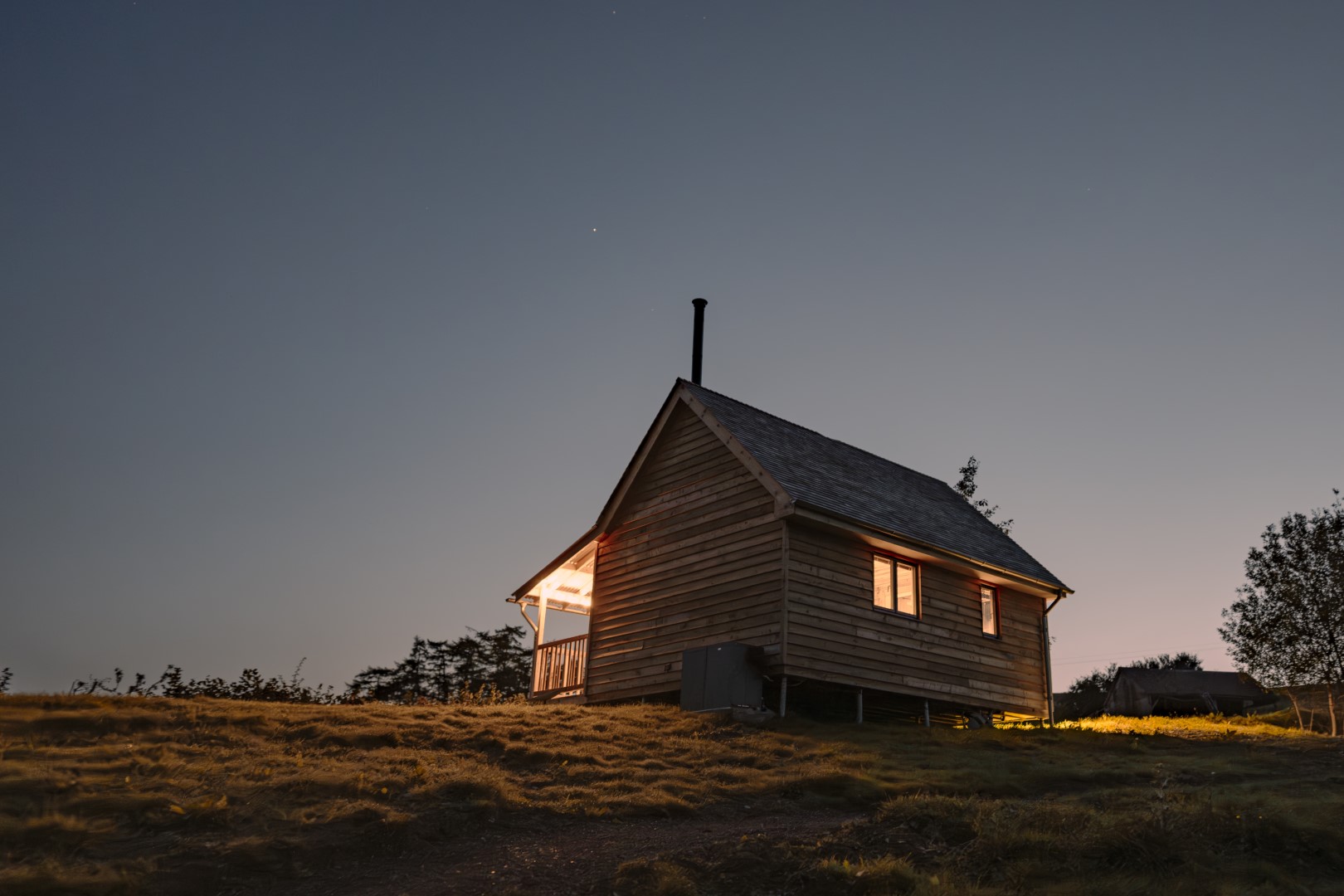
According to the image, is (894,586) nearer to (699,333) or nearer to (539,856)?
(699,333)

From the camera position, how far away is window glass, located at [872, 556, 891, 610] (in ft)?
77.5

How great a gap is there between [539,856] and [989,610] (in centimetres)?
1887

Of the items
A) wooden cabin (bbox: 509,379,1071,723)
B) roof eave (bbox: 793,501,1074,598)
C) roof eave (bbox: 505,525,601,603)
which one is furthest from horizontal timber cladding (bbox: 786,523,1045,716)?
roof eave (bbox: 505,525,601,603)

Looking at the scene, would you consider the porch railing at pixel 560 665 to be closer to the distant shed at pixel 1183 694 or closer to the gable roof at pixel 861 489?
the gable roof at pixel 861 489

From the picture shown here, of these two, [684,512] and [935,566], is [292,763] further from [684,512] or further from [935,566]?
[935,566]

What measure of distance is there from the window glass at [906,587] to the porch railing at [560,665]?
812 cm

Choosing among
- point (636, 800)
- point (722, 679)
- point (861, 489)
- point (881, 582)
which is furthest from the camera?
point (861, 489)

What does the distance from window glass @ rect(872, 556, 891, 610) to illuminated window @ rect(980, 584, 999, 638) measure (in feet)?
12.1

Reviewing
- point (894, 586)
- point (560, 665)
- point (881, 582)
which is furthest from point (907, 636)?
point (560, 665)

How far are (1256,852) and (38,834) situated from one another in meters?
11.9

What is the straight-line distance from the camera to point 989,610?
1053 inches

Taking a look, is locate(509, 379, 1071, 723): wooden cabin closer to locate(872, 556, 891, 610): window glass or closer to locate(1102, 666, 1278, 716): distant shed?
locate(872, 556, 891, 610): window glass

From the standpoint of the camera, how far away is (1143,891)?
8.77 m

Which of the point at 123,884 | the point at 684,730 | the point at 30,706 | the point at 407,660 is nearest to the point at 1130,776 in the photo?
the point at 684,730
